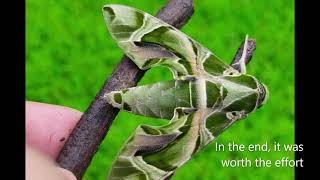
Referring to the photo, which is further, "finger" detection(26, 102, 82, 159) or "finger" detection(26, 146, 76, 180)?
"finger" detection(26, 102, 82, 159)

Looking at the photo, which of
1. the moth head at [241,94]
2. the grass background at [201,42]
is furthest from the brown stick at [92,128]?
the grass background at [201,42]

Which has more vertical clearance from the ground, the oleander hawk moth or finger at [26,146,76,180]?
the oleander hawk moth

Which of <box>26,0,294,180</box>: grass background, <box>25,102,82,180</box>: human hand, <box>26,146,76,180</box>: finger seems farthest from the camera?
<box>26,0,294,180</box>: grass background

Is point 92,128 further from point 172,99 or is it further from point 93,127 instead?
point 172,99

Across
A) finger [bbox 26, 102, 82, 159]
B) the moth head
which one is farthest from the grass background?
the moth head

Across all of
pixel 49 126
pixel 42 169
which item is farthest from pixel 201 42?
pixel 42 169

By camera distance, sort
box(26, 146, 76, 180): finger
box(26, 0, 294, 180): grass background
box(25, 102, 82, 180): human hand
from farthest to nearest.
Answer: box(26, 0, 294, 180): grass background < box(25, 102, 82, 180): human hand < box(26, 146, 76, 180): finger

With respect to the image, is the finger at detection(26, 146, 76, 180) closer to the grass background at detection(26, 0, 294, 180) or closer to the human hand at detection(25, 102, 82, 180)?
the human hand at detection(25, 102, 82, 180)
